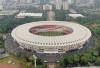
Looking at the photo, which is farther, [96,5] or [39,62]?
[96,5]

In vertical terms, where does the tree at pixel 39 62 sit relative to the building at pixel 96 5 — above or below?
below

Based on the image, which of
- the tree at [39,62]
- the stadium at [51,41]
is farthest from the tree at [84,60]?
the tree at [39,62]

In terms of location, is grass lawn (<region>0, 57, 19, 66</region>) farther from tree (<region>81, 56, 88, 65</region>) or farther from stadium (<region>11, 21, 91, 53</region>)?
tree (<region>81, 56, 88, 65</region>)

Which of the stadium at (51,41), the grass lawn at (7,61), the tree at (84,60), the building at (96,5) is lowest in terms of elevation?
the grass lawn at (7,61)

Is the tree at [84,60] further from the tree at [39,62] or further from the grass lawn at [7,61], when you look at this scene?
the grass lawn at [7,61]

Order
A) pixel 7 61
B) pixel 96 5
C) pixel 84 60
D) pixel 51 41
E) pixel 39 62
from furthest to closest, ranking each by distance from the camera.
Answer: pixel 96 5 < pixel 51 41 < pixel 7 61 < pixel 84 60 < pixel 39 62

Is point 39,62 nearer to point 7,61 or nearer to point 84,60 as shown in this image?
point 7,61


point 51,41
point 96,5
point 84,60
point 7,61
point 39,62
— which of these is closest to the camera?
point 39,62

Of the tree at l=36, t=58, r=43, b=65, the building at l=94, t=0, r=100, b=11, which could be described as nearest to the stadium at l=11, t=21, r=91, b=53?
the tree at l=36, t=58, r=43, b=65

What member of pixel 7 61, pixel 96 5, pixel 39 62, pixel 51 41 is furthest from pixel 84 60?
pixel 96 5

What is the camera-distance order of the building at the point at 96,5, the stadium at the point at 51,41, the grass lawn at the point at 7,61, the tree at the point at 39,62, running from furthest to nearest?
the building at the point at 96,5 < the stadium at the point at 51,41 < the grass lawn at the point at 7,61 < the tree at the point at 39,62

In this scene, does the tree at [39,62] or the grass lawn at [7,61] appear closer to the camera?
the tree at [39,62]

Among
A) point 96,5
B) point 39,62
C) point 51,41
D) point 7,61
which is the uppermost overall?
point 96,5
